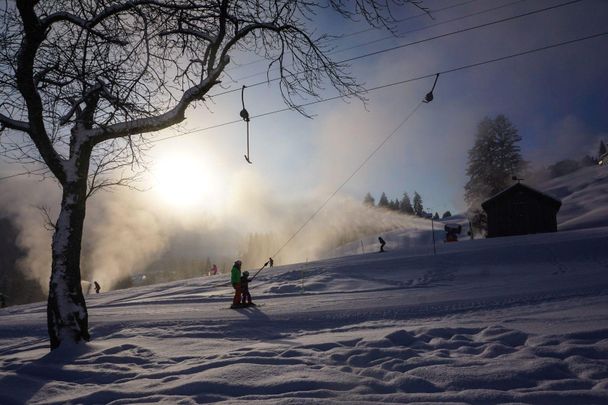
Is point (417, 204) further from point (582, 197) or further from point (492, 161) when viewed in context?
point (492, 161)

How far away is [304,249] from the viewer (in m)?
89.2

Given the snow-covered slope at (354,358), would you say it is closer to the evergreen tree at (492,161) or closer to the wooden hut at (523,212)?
the wooden hut at (523,212)

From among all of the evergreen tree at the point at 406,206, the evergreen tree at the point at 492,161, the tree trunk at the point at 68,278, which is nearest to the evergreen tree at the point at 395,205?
the evergreen tree at the point at 406,206

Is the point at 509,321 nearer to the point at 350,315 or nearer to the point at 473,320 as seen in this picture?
the point at 473,320

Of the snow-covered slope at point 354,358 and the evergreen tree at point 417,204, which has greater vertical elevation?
the evergreen tree at point 417,204

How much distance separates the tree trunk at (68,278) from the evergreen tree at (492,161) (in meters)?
47.8

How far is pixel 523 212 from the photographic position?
35.1 meters

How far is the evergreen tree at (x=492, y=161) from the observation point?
46906mm

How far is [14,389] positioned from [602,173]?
101967mm

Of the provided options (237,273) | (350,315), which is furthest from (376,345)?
(237,273)

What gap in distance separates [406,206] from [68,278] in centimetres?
10106

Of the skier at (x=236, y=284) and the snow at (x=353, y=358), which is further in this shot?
the skier at (x=236, y=284)

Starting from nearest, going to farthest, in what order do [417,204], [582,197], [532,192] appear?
[532,192] < [582,197] < [417,204]

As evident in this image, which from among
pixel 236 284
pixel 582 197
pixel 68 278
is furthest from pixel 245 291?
pixel 582 197
